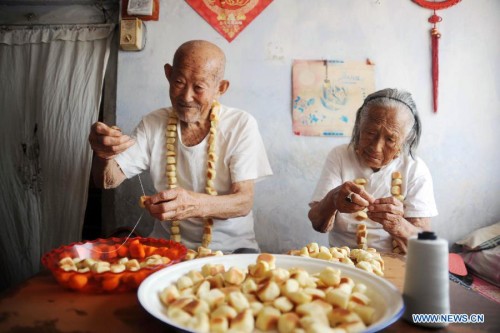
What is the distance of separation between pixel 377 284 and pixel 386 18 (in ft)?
6.96

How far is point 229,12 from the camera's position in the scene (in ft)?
8.15

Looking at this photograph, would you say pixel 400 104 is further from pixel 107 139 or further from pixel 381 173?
pixel 107 139

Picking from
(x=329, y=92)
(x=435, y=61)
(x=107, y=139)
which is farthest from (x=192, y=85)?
(x=435, y=61)

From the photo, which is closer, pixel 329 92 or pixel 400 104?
pixel 400 104

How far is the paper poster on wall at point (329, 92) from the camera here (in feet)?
8.04

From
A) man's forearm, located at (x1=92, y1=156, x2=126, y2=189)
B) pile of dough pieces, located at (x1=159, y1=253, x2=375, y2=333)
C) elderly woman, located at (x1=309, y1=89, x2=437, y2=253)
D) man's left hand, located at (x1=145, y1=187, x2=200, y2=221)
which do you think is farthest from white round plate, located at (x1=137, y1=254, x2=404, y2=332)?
man's forearm, located at (x1=92, y1=156, x2=126, y2=189)

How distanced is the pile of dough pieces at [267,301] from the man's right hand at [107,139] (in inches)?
30.1

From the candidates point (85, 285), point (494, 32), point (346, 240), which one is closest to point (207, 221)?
point (346, 240)

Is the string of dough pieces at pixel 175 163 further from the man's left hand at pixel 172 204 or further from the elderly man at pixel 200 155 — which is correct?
the man's left hand at pixel 172 204

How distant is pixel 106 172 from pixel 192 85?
0.58m

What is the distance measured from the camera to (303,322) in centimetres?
71

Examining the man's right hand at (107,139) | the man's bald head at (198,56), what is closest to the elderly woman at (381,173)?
the man's bald head at (198,56)

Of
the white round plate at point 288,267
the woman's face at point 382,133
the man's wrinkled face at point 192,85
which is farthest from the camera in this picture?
the man's wrinkled face at point 192,85

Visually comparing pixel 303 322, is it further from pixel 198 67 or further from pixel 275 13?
pixel 275 13
